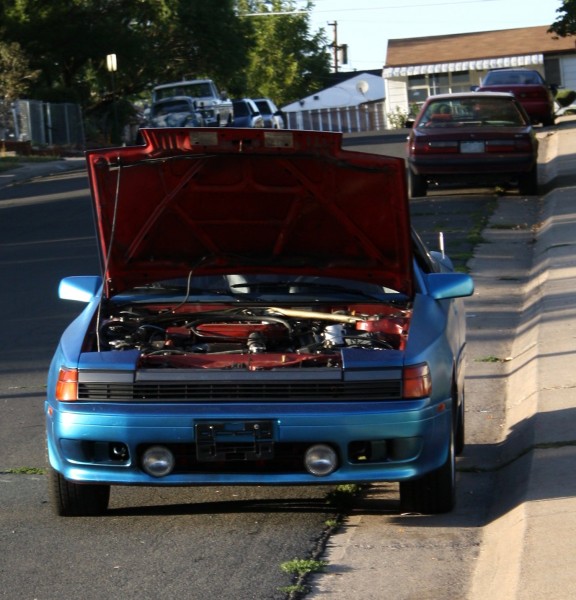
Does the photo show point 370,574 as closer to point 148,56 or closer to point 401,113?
point 148,56

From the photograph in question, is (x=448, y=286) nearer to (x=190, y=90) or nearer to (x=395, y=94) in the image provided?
(x=190, y=90)

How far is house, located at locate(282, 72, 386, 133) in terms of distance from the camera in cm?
7127

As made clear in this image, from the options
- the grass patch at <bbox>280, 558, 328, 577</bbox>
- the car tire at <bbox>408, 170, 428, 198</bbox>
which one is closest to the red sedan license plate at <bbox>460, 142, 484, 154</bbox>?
the car tire at <bbox>408, 170, 428, 198</bbox>

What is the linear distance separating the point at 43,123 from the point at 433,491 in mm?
37588

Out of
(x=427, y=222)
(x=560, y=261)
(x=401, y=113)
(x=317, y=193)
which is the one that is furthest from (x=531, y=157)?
(x=401, y=113)

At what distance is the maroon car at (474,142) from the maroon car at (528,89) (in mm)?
12929

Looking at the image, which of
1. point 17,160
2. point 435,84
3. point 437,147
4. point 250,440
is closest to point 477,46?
point 435,84

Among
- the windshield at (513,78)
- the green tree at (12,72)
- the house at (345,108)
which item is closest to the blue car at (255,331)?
the windshield at (513,78)

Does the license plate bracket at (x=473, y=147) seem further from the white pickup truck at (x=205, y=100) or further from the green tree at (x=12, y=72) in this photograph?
the green tree at (x=12, y=72)

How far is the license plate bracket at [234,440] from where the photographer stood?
17.9 feet

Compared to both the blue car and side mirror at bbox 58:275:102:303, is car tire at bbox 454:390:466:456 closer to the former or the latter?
the blue car

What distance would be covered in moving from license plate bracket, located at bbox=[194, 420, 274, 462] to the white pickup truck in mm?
31310

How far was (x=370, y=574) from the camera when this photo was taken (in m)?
5.22

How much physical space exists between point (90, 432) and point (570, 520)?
2.06 meters
